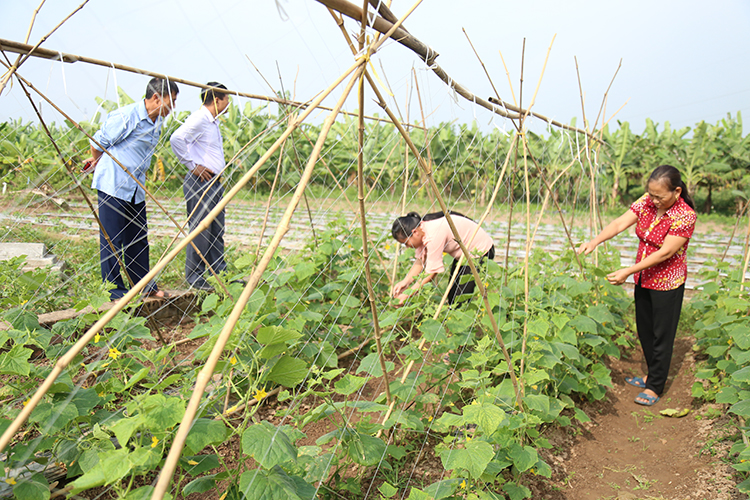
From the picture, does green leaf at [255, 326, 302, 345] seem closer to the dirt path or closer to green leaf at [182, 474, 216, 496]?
green leaf at [182, 474, 216, 496]

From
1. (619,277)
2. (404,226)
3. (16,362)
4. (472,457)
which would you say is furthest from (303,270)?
(619,277)

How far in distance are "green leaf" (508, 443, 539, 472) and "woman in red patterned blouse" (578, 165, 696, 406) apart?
115 cm

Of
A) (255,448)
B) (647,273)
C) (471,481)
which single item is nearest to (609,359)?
(647,273)

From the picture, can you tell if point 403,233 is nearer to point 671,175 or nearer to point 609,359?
point 671,175

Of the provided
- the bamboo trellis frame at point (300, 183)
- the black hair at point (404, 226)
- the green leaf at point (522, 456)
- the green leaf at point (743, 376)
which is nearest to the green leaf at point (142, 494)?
the bamboo trellis frame at point (300, 183)

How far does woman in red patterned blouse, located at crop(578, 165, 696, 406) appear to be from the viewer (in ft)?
7.62

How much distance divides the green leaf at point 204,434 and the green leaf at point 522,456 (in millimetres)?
958

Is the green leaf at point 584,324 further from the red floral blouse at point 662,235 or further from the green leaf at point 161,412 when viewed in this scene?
→ the green leaf at point 161,412

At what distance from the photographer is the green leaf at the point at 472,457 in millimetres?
1294

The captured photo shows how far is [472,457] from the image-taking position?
1.33m

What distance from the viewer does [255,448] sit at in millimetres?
1050

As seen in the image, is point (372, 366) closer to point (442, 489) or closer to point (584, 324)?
point (442, 489)

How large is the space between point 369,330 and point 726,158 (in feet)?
31.4

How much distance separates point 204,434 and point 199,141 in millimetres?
2555
